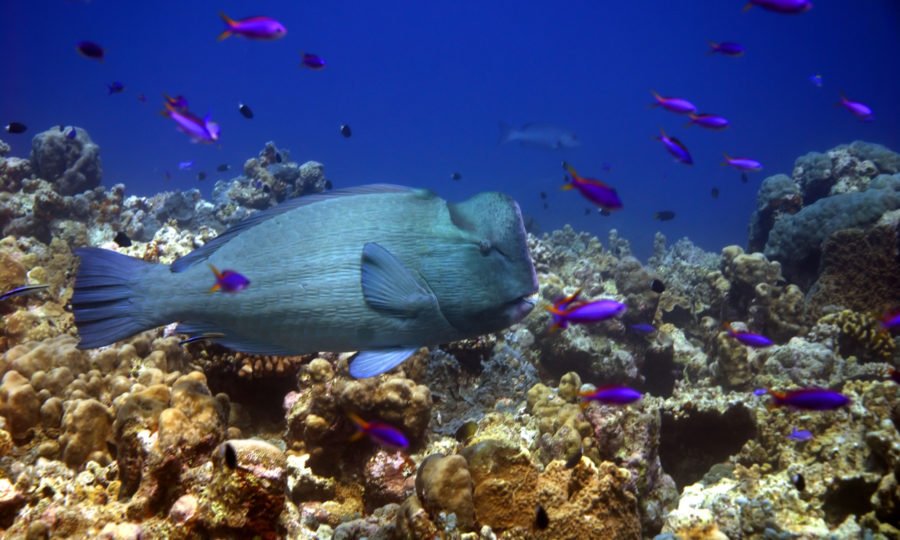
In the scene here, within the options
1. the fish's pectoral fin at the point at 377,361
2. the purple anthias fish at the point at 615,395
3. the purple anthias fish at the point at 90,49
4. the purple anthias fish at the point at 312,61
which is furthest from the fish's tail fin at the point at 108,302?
the purple anthias fish at the point at 90,49

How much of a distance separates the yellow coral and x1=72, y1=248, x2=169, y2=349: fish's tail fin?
807 centimetres

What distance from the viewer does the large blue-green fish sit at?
88.2 inches

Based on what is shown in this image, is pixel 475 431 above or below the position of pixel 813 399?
below

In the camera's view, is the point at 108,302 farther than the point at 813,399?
No

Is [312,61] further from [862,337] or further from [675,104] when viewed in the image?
[862,337]

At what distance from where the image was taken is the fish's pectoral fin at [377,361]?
7.11 ft

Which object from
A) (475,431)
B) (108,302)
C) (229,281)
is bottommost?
(475,431)

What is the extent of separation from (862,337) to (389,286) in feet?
23.9

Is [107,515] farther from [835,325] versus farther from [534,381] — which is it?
[835,325]

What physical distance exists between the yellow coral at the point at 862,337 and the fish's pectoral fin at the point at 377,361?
708 centimetres

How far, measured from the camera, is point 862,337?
6527 millimetres

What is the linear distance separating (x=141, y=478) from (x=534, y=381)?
12.0ft

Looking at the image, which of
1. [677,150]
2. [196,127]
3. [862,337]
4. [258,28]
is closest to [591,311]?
[677,150]

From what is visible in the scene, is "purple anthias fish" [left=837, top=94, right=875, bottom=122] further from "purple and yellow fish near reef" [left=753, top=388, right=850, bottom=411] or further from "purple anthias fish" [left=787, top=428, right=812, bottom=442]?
"purple and yellow fish near reef" [left=753, top=388, right=850, bottom=411]
